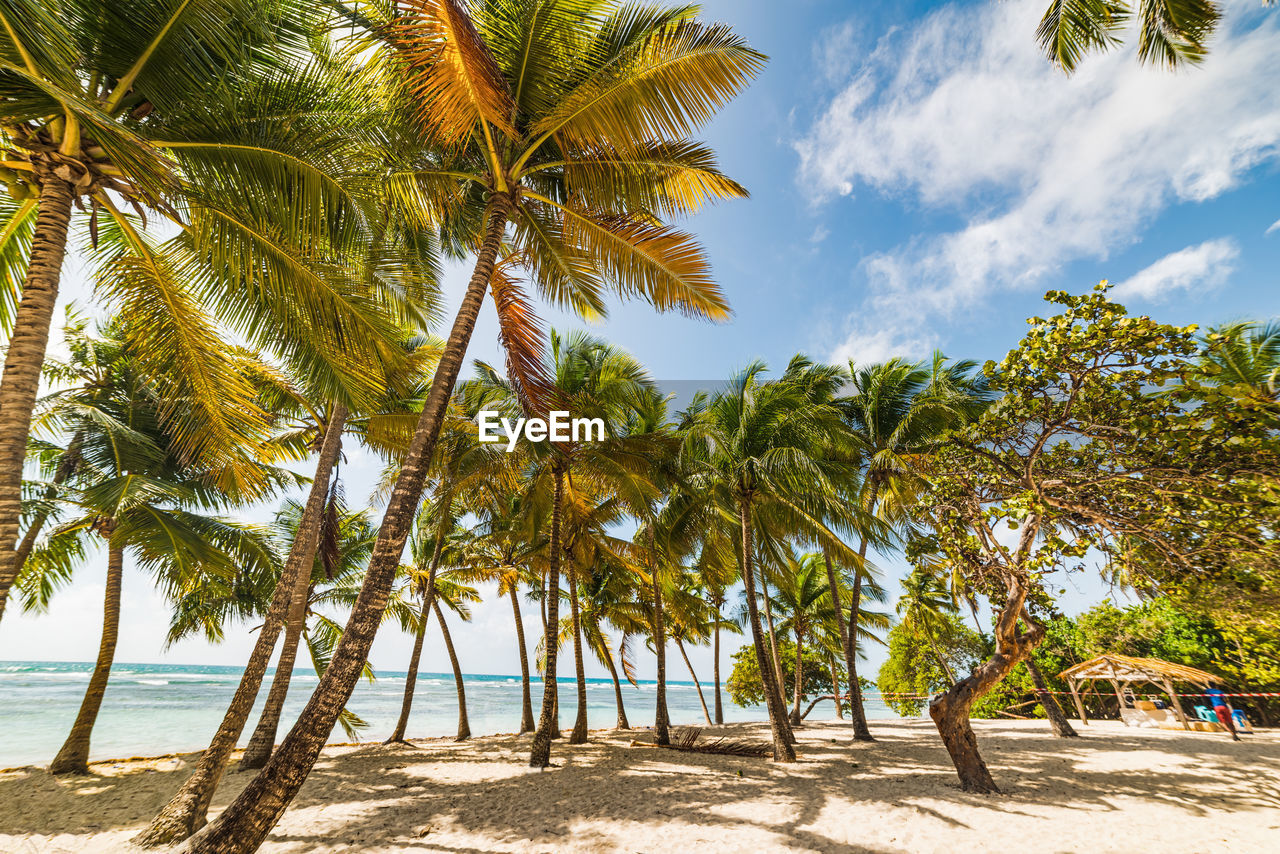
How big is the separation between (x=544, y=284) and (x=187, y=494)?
6125mm

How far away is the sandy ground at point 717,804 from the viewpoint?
5371 millimetres

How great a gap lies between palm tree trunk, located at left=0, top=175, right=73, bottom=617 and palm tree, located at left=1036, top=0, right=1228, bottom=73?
10665 mm

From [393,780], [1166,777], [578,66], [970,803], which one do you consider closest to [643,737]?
[393,780]

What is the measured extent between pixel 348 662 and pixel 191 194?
166 inches

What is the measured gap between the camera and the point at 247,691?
20.8 ft

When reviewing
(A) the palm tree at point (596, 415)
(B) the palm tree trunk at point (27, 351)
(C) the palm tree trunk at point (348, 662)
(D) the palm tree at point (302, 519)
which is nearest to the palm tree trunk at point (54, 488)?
(D) the palm tree at point (302, 519)

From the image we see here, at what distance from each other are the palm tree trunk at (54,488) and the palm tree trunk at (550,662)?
7.91 meters

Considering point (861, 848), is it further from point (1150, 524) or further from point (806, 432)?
point (806, 432)

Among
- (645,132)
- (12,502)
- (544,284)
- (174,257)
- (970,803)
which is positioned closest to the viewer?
(12,502)

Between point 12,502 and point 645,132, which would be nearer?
point 12,502

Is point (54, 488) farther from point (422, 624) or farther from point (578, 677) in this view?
point (578, 677)

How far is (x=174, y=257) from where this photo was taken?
5125mm

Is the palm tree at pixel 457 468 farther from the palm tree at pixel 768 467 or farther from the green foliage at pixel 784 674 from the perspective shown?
the green foliage at pixel 784 674

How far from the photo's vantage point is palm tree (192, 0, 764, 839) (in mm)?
4254
